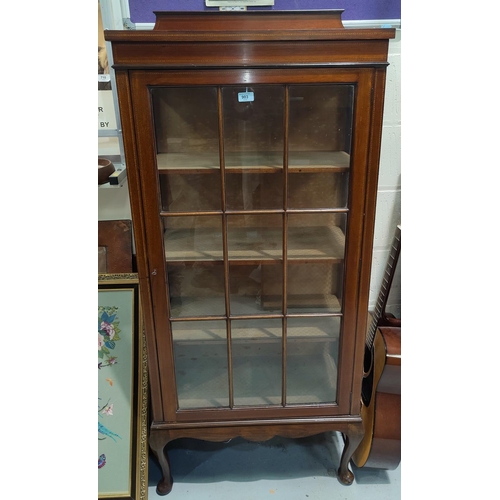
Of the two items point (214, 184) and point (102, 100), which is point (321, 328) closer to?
point (214, 184)

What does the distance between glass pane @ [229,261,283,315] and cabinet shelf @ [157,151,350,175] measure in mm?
269

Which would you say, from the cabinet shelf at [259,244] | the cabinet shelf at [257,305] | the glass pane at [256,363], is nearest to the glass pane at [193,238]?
the cabinet shelf at [259,244]

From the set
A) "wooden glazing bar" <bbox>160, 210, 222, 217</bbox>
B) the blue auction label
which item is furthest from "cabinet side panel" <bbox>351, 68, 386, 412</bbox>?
"wooden glazing bar" <bbox>160, 210, 222, 217</bbox>

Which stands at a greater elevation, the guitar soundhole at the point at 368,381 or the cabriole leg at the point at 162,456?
the guitar soundhole at the point at 368,381

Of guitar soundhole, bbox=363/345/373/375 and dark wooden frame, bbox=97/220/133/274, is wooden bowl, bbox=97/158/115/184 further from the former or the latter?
guitar soundhole, bbox=363/345/373/375

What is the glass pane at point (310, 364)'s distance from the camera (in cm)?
116

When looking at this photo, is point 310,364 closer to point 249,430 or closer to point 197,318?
point 249,430

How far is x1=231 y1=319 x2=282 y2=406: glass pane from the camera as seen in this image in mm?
1160

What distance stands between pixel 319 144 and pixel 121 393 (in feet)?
3.34

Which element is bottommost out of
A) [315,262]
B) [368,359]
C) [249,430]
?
Answer: [249,430]

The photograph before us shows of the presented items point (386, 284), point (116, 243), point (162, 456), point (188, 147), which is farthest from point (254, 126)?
point (162, 456)

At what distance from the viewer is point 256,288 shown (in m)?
1.13

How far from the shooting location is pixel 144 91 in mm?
895

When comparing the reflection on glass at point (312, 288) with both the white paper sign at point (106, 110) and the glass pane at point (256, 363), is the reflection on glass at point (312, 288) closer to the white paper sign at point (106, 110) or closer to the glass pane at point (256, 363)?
the glass pane at point (256, 363)
